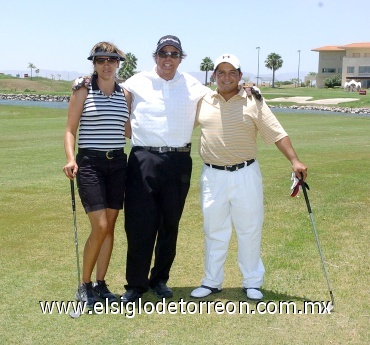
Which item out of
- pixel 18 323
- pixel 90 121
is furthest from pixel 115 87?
pixel 18 323

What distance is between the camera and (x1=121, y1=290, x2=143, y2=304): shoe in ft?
17.2

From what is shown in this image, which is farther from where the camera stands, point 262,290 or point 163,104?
point 262,290

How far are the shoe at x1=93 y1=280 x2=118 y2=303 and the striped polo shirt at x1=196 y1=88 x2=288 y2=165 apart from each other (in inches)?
56.3

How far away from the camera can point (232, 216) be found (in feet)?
17.9

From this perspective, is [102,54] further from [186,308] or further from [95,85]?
[186,308]

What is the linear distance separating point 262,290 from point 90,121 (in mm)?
2147

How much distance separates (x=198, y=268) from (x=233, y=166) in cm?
144

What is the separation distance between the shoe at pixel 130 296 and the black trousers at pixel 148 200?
0.14ft

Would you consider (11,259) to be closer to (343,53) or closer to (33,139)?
(33,139)

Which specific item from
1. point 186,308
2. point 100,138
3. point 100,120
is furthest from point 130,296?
point 100,120

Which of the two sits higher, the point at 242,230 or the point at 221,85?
the point at 221,85

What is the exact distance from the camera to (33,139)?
19.6m

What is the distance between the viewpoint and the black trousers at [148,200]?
204 inches

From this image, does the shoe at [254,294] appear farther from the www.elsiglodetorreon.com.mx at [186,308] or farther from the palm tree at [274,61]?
the palm tree at [274,61]
